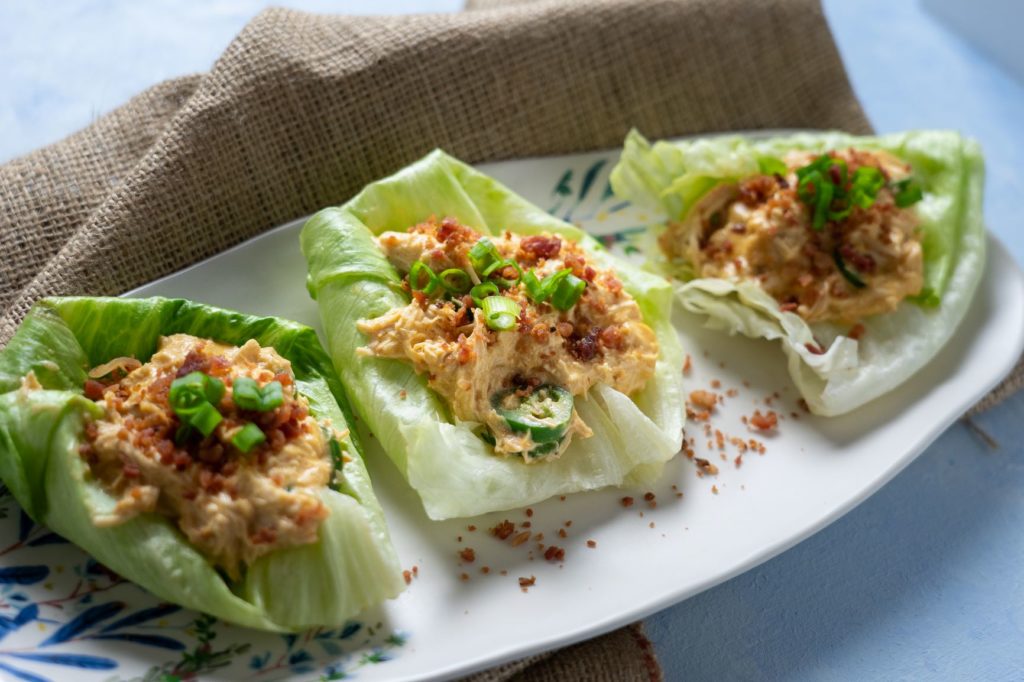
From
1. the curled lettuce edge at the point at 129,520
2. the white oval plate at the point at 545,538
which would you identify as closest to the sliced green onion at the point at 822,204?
the white oval plate at the point at 545,538

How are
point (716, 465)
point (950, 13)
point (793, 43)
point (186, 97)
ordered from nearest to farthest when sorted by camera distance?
1. point (716, 465)
2. point (186, 97)
3. point (793, 43)
4. point (950, 13)

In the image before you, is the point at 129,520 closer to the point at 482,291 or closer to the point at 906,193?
the point at 482,291

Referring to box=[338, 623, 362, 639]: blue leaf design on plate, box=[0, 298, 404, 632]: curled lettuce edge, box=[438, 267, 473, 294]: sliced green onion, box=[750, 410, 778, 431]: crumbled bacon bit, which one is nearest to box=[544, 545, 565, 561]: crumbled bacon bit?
box=[0, 298, 404, 632]: curled lettuce edge

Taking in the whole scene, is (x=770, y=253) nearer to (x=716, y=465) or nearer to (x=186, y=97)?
(x=716, y=465)

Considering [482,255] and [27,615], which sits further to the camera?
[482,255]

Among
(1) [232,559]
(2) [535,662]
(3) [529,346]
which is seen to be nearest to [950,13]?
(3) [529,346]

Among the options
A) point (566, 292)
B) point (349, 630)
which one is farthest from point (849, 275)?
point (349, 630)

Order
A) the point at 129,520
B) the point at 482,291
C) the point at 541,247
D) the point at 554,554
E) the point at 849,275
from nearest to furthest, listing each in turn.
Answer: the point at 129,520 → the point at 554,554 → the point at 482,291 → the point at 541,247 → the point at 849,275

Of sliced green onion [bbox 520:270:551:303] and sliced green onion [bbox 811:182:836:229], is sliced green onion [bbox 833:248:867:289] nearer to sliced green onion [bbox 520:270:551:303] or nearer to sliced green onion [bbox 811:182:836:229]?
sliced green onion [bbox 811:182:836:229]
